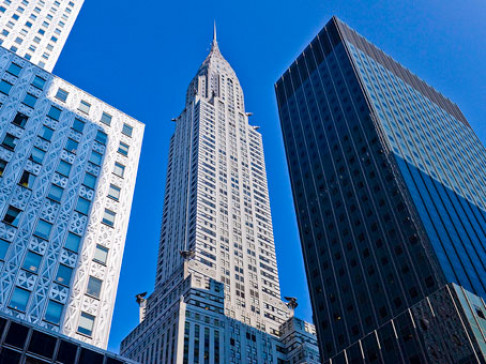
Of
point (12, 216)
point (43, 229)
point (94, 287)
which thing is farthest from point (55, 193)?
point (94, 287)

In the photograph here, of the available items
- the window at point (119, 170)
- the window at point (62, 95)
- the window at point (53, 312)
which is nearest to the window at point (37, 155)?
the window at point (119, 170)

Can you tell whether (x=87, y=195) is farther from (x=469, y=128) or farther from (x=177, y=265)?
(x=469, y=128)

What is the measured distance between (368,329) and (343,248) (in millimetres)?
18760

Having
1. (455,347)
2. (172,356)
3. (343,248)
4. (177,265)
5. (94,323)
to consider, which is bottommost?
(94,323)

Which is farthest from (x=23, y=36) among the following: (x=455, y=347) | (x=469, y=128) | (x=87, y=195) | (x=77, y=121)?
(x=469, y=128)

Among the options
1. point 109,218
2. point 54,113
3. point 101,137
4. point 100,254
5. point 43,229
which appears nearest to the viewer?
point 43,229

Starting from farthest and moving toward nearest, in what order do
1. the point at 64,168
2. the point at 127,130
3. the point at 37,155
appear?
the point at 127,130 → the point at 64,168 → the point at 37,155

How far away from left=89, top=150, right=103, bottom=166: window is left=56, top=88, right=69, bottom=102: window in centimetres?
756

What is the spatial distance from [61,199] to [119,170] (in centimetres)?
880

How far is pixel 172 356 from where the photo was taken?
107 metres

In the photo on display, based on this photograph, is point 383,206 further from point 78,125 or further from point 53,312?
point 53,312

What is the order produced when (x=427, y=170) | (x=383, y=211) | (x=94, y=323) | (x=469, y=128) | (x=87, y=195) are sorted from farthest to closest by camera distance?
(x=469, y=128) < (x=427, y=170) < (x=383, y=211) < (x=87, y=195) < (x=94, y=323)

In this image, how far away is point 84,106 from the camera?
58.1 meters

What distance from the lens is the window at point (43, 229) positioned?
4325 centimetres
